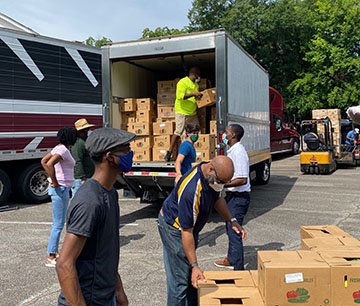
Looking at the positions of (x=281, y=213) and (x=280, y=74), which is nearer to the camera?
(x=281, y=213)

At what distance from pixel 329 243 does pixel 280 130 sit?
1667 cm

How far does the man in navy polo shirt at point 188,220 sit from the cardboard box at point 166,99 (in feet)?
17.5

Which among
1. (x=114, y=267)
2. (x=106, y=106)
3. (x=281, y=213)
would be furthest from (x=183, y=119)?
(x=114, y=267)

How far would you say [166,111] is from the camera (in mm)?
8508

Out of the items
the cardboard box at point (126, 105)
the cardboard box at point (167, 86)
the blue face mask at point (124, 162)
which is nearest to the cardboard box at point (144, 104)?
the cardboard box at point (126, 105)

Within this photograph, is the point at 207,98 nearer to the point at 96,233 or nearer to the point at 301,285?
the point at 301,285

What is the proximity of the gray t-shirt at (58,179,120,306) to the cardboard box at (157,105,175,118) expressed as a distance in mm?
6282

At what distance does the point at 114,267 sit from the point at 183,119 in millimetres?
5839

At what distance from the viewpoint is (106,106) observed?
798 centimetres

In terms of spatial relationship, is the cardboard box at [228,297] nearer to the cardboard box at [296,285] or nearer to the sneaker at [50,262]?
the cardboard box at [296,285]

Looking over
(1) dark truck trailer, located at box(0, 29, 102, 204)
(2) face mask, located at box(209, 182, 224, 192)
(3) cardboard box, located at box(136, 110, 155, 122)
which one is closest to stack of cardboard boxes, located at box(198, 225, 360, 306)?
(2) face mask, located at box(209, 182, 224, 192)

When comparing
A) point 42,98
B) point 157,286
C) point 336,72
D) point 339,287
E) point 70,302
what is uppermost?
point 336,72

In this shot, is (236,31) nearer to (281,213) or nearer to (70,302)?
(281,213)

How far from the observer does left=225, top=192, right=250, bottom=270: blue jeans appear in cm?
477
